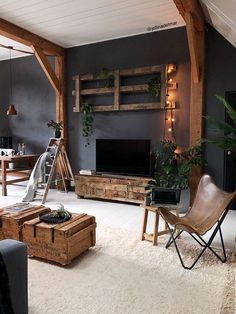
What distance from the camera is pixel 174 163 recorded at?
177 inches

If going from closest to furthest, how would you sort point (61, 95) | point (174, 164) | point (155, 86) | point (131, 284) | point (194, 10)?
point (131, 284) < point (194, 10) < point (174, 164) < point (155, 86) < point (61, 95)

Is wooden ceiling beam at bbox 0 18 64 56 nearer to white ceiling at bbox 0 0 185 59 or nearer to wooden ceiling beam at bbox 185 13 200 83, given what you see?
white ceiling at bbox 0 0 185 59

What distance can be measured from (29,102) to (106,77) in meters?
2.29

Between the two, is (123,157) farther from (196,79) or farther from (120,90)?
(196,79)

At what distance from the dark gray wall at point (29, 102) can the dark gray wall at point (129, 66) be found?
0.67 metres

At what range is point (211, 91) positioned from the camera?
4.58 m

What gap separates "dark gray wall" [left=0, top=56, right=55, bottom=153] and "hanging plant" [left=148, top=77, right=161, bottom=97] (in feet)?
8.12

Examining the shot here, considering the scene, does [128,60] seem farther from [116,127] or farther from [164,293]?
[164,293]

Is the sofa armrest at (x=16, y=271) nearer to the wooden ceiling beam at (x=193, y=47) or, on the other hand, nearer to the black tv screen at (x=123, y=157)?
the black tv screen at (x=123, y=157)

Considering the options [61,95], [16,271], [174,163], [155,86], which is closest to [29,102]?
[61,95]

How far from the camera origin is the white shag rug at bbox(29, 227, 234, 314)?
1.99 metres

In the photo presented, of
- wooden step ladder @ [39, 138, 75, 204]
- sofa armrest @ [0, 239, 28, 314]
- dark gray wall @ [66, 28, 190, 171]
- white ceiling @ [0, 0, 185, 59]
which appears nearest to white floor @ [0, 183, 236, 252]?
wooden step ladder @ [39, 138, 75, 204]

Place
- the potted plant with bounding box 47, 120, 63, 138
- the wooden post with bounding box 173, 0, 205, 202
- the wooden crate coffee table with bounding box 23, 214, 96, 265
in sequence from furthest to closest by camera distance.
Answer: the potted plant with bounding box 47, 120, 63, 138
the wooden post with bounding box 173, 0, 205, 202
the wooden crate coffee table with bounding box 23, 214, 96, 265

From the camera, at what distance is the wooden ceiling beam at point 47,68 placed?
17.6 feet
